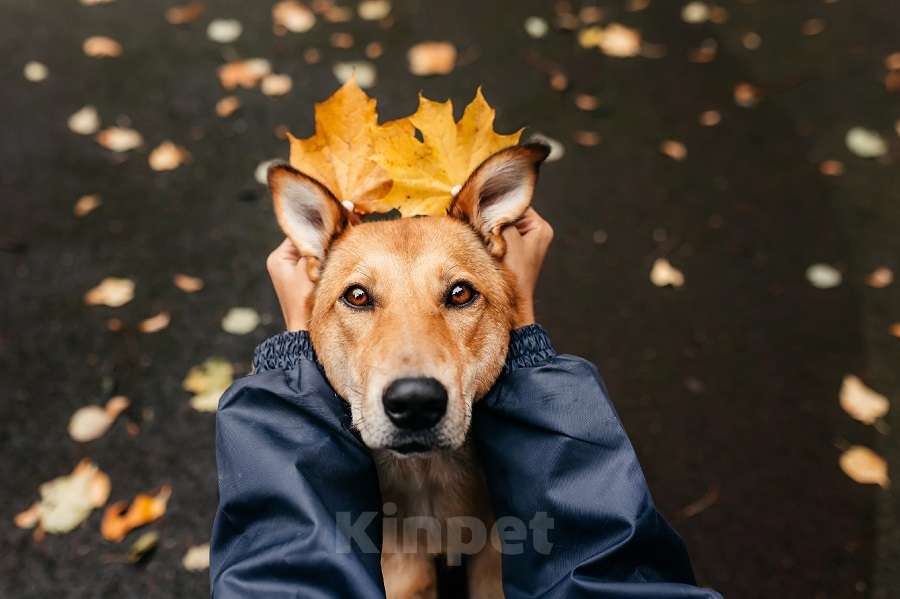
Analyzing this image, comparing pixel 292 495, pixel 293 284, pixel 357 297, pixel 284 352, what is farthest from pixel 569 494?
pixel 293 284

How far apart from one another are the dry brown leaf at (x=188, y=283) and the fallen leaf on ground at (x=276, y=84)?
5.74 ft

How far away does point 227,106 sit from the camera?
5301mm

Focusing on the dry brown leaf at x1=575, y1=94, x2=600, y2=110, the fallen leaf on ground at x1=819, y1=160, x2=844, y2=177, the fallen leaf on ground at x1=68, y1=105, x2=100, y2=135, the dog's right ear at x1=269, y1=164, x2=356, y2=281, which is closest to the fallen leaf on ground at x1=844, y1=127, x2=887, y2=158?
the fallen leaf on ground at x1=819, y1=160, x2=844, y2=177

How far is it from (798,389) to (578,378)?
94.2 inches

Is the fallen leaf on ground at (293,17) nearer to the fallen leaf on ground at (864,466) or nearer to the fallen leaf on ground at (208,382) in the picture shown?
the fallen leaf on ground at (208,382)

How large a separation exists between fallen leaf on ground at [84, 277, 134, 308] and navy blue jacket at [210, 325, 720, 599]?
7.87 ft

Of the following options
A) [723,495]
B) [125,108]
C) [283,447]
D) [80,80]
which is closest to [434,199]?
[283,447]

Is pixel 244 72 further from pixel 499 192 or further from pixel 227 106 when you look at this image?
pixel 499 192

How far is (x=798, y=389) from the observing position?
4.00 meters

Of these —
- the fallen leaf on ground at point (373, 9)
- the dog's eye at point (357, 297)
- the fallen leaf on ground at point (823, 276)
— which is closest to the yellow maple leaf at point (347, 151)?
the dog's eye at point (357, 297)

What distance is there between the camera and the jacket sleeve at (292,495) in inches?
75.5

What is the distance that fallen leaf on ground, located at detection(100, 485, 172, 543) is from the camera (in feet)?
11.3

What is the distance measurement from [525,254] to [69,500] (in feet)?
8.76

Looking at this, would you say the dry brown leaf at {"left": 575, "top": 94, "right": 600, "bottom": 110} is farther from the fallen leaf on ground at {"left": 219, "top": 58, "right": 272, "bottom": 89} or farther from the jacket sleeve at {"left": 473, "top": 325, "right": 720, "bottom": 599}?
the jacket sleeve at {"left": 473, "top": 325, "right": 720, "bottom": 599}
